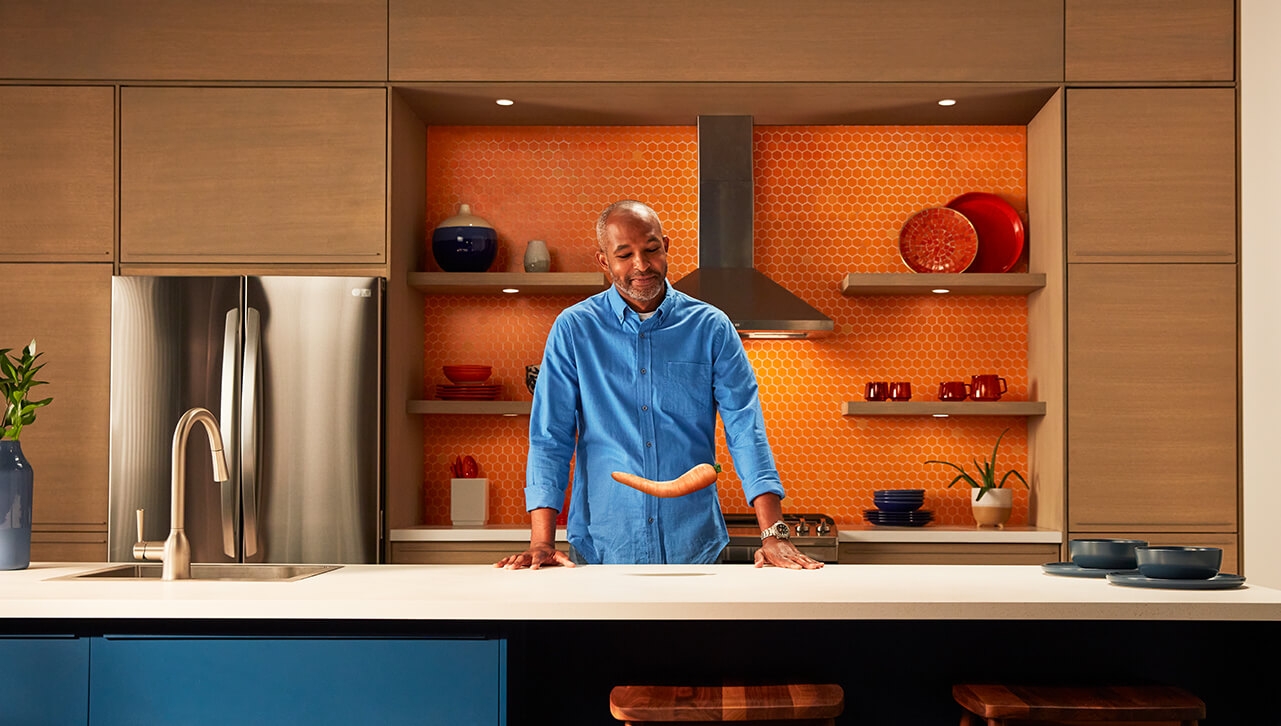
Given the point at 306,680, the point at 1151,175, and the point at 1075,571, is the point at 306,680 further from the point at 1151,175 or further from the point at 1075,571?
the point at 1151,175

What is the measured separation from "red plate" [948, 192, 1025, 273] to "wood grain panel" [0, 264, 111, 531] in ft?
10.5

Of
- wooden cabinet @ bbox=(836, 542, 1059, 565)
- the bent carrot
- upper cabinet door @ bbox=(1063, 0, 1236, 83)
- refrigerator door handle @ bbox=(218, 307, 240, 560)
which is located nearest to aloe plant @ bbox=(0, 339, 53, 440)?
the bent carrot

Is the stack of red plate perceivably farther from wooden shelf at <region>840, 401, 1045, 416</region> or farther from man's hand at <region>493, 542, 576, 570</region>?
man's hand at <region>493, 542, 576, 570</region>

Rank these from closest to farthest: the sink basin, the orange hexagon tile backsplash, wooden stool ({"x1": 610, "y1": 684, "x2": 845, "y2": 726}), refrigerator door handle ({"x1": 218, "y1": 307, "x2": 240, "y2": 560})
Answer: wooden stool ({"x1": 610, "y1": 684, "x2": 845, "y2": 726}), the sink basin, refrigerator door handle ({"x1": 218, "y1": 307, "x2": 240, "y2": 560}), the orange hexagon tile backsplash

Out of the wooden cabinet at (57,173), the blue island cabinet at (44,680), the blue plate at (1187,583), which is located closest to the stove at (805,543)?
the blue plate at (1187,583)

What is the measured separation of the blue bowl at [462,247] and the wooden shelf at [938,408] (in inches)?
59.2

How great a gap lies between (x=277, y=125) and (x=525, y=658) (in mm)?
2538

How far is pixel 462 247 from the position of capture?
4.29m

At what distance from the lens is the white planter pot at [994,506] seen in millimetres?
4168

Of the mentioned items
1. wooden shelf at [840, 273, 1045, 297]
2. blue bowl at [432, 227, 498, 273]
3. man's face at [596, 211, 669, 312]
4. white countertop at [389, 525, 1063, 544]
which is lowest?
white countertop at [389, 525, 1063, 544]

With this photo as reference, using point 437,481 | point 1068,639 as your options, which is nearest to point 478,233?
point 437,481

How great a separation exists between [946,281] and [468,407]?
72.1 inches

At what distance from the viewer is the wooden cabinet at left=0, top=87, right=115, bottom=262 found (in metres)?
3.94

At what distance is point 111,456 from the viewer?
3814 mm
